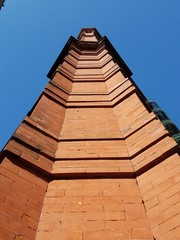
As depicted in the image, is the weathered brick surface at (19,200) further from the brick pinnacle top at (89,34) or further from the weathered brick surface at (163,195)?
the brick pinnacle top at (89,34)

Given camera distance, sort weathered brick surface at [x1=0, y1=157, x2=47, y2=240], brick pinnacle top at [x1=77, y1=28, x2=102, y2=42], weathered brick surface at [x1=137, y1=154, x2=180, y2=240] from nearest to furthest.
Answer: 1. weathered brick surface at [x1=0, y1=157, x2=47, y2=240]
2. weathered brick surface at [x1=137, y1=154, x2=180, y2=240]
3. brick pinnacle top at [x1=77, y1=28, x2=102, y2=42]

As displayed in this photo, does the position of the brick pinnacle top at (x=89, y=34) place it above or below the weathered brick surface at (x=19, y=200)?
above

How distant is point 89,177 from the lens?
3.55m

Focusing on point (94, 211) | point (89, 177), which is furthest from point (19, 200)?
point (89, 177)

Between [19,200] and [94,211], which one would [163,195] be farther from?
[19,200]

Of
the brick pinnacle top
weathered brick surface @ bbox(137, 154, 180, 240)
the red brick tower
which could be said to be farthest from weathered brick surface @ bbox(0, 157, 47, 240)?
the brick pinnacle top

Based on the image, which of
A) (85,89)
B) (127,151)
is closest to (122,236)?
(127,151)

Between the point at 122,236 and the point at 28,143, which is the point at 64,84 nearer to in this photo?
the point at 28,143

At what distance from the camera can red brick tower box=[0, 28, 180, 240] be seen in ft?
9.11

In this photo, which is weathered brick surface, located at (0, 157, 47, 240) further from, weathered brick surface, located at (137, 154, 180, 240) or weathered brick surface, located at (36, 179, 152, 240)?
weathered brick surface, located at (137, 154, 180, 240)

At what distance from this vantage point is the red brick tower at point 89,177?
109 inches

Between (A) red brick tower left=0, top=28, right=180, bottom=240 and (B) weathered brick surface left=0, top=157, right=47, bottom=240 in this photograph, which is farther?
(A) red brick tower left=0, top=28, right=180, bottom=240

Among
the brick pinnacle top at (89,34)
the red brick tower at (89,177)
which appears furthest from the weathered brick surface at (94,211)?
the brick pinnacle top at (89,34)

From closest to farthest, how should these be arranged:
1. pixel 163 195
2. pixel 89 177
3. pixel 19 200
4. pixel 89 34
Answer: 1. pixel 19 200
2. pixel 163 195
3. pixel 89 177
4. pixel 89 34
